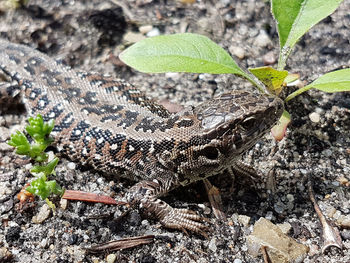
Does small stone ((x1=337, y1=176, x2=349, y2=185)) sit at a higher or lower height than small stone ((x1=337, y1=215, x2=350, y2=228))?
higher

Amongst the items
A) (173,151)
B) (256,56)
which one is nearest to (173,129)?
(173,151)

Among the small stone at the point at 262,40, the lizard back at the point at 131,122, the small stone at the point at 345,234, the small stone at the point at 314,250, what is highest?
the small stone at the point at 262,40

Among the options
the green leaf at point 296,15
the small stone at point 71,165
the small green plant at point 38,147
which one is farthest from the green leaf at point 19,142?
the green leaf at point 296,15

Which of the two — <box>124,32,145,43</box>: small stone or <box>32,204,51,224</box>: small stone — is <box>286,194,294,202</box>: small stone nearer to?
<box>32,204,51,224</box>: small stone

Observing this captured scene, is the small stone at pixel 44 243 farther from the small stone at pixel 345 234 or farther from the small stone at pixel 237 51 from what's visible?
the small stone at pixel 237 51

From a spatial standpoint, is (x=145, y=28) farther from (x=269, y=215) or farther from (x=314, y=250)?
(x=314, y=250)

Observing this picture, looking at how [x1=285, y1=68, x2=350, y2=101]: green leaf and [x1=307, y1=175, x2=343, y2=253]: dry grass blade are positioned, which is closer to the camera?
[x1=307, y1=175, x2=343, y2=253]: dry grass blade

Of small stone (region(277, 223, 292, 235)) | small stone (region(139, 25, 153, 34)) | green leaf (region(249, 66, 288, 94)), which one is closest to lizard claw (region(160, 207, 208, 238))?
small stone (region(277, 223, 292, 235))

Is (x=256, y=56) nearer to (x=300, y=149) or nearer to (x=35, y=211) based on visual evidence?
(x=300, y=149)
